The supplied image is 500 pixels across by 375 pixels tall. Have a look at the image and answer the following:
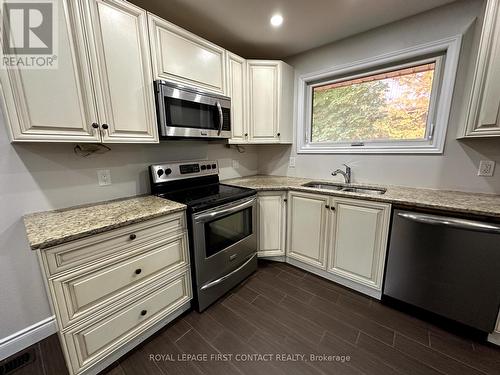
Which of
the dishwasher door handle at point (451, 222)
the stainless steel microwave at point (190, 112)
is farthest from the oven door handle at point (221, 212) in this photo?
the dishwasher door handle at point (451, 222)

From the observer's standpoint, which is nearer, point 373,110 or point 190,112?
point 190,112

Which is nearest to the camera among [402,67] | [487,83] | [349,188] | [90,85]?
[90,85]

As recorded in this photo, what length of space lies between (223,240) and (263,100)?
1611 millimetres

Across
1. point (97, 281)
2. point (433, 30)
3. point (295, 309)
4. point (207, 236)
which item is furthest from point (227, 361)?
point (433, 30)

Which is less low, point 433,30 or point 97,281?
point 433,30

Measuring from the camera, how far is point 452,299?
1.42m

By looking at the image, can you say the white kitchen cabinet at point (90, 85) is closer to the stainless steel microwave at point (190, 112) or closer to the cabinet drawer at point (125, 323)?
the stainless steel microwave at point (190, 112)

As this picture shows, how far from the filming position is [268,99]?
93.2 inches

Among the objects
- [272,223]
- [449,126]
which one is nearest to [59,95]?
[272,223]

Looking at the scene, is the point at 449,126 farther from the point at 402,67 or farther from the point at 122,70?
the point at 122,70

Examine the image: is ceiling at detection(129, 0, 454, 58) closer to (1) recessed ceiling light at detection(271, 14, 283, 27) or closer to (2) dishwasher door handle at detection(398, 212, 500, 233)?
(1) recessed ceiling light at detection(271, 14, 283, 27)

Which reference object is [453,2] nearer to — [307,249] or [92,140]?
[307,249]

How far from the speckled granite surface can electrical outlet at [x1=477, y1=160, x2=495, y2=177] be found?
2.33m

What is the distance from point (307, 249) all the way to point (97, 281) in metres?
1.73
